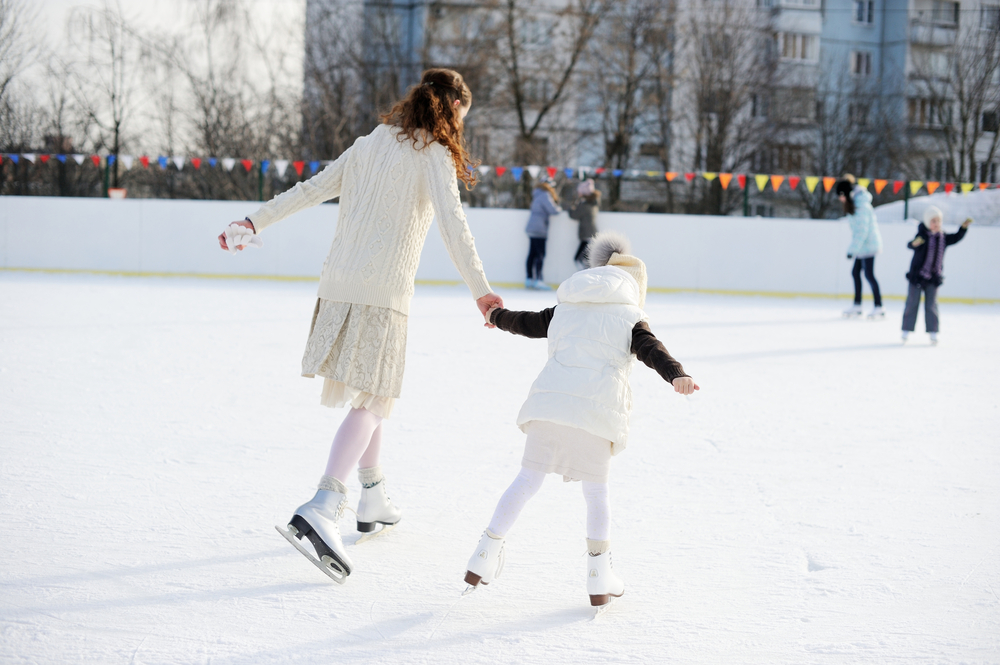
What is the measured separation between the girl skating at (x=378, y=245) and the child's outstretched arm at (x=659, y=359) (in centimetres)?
45

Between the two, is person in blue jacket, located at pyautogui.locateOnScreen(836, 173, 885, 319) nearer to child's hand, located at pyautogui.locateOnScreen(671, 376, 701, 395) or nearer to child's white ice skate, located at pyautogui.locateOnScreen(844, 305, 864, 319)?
child's white ice skate, located at pyautogui.locateOnScreen(844, 305, 864, 319)

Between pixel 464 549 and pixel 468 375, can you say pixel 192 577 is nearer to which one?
pixel 464 549

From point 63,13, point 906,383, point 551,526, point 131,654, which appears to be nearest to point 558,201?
point 906,383

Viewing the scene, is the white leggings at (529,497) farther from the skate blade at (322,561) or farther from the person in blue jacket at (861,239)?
the person in blue jacket at (861,239)

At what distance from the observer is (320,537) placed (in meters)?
2.05

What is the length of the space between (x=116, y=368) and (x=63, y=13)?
11.5 meters

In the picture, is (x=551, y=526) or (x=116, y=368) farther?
(x=116, y=368)

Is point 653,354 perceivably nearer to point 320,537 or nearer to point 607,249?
point 607,249

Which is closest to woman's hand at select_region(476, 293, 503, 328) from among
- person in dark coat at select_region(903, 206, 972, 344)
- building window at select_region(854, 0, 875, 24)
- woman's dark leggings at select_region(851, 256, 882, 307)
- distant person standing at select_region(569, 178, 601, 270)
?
person in dark coat at select_region(903, 206, 972, 344)

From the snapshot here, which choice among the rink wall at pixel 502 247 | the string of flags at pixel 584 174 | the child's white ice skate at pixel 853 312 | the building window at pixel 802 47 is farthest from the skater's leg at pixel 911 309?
the building window at pixel 802 47

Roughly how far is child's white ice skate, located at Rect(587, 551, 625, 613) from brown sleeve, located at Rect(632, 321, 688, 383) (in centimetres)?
43

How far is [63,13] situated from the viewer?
13.9 meters

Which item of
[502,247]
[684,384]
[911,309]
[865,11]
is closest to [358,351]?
[684,384]

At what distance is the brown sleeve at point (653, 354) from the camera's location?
1857mm
